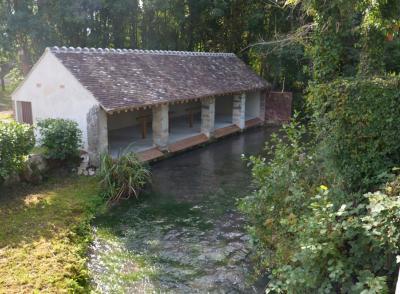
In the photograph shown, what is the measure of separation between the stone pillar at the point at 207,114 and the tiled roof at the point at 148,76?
568 mm

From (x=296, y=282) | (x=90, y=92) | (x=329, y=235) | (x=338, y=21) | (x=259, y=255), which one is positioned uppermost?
(x=338, y=21)

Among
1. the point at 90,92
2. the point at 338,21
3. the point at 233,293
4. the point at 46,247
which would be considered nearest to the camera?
the point at 233,293

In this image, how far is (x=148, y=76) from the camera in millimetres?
15656

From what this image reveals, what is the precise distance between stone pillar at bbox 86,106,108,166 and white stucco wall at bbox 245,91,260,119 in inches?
463

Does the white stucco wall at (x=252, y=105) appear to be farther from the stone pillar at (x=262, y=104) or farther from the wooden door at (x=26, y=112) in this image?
the wooden door at (x=26, y=112)

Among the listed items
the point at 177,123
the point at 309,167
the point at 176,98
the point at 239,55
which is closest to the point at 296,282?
the point at 309,167

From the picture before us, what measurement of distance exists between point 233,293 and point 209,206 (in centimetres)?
405

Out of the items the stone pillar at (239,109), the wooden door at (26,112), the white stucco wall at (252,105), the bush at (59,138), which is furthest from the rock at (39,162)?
the white stucco wall at (252,105)

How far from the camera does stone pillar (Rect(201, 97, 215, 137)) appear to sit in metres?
17.6

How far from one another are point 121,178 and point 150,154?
3.34m

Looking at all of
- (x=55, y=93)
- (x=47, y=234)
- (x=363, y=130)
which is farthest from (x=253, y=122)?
(x=363, y=130)

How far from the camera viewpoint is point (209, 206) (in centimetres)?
1089

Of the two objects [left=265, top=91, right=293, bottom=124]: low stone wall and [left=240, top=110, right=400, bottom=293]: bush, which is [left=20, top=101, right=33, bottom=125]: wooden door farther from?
[left=265, top=91, right=293, bottom=124]: low stone wall

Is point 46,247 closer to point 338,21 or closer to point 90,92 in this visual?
point 90,92
